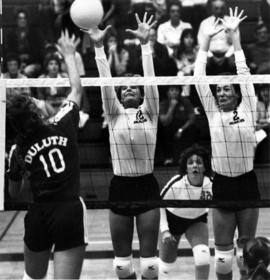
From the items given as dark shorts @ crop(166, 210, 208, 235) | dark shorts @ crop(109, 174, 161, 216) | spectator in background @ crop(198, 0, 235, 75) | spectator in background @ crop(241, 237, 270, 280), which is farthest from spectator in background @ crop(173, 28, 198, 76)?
spectator in background @ crop(241, 237, 270, 280)

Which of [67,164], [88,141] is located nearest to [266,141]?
[88,141]

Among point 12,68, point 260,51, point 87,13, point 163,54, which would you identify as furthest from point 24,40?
point 87,13

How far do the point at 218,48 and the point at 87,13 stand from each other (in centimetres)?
523

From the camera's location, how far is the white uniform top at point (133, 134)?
24.6ft

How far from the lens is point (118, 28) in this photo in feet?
45.0

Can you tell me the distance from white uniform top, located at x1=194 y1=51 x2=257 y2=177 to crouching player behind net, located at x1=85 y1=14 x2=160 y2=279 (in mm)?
473

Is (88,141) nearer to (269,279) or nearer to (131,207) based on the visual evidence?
Result: (131,207)

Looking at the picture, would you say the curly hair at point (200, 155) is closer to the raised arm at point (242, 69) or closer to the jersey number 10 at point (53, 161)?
the raised arm at point (242, 69)

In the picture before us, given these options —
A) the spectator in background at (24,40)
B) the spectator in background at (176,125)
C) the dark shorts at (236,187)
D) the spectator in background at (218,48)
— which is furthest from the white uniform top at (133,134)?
the spectator in background at (24,40)

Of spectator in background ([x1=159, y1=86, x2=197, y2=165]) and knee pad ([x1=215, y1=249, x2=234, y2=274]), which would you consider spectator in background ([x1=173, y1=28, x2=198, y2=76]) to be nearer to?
spectator in background ([x1=159, y1=86, x2=197, y2=165])

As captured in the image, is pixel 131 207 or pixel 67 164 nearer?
pixel 67 164

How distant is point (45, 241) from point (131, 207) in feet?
4.00

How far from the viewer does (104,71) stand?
7.43 metres

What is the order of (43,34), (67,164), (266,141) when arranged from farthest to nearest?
(43,34), (266,141), (67,164)
